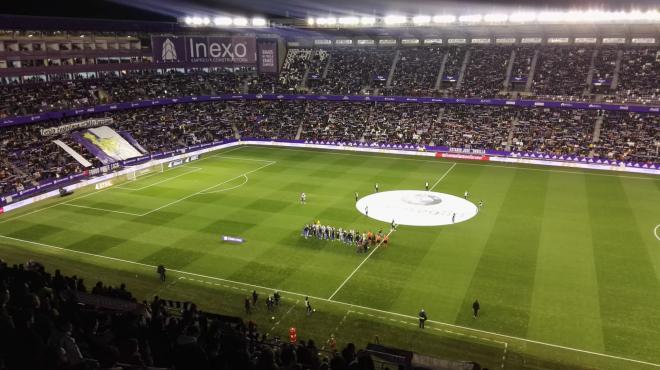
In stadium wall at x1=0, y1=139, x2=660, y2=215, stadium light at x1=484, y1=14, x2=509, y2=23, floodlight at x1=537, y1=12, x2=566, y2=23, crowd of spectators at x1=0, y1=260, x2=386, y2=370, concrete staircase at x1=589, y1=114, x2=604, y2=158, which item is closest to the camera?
crowd of spectators at x1=0, y1=260, x2=386, y2=370

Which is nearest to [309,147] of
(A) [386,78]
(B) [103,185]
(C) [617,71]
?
(A) [386,78]

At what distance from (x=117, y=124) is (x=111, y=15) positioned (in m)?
14.8

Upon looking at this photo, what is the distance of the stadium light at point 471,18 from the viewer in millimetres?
68750

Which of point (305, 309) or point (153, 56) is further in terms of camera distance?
point (153, 56)

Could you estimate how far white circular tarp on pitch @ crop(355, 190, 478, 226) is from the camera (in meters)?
41.5

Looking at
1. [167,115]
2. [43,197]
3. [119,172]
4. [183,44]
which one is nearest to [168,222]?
[43,197]

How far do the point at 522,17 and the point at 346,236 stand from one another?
4826 cm

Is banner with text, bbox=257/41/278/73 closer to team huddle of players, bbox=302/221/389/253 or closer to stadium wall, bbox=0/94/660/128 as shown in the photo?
stadium wall, bbox=0/94/660/128

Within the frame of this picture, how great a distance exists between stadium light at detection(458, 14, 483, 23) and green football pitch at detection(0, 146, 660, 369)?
26379 mm

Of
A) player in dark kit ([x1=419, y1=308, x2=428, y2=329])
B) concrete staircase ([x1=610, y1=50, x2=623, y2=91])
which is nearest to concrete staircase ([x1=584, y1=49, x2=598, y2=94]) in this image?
concrete staircase ([x1=610, y1=50, x2=623, y2=91])

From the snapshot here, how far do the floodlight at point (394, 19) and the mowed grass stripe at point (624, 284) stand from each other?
135 ft

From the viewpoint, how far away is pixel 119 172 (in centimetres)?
5844

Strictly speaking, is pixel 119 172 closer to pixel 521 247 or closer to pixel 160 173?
pixel 160 173

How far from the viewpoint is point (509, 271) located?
31.4 m
